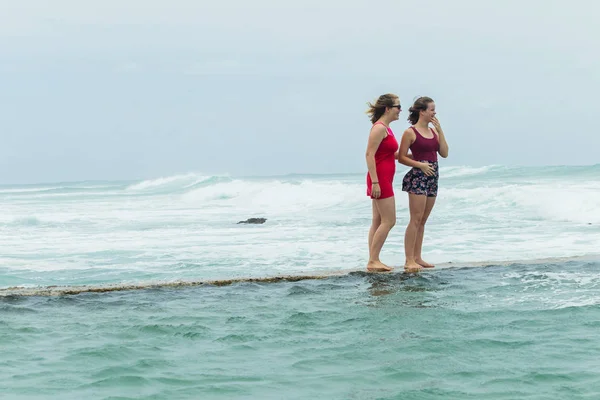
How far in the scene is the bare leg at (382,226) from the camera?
7770mm

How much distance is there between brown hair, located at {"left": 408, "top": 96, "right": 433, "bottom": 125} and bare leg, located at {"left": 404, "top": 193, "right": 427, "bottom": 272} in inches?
29.9

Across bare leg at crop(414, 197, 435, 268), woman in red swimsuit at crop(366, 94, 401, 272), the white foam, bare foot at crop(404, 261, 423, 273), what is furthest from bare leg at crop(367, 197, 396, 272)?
the white foam

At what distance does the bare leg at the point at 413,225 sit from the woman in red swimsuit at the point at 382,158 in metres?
0.24

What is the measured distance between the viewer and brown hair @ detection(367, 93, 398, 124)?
760cm

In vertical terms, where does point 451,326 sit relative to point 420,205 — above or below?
below

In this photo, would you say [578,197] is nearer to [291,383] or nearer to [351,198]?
[351,198]

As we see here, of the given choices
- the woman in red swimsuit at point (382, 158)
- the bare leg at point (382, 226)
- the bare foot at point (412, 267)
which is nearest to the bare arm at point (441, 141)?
the woman in red swimsuit at point (382, 158)

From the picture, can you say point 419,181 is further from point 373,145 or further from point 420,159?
point 373,145

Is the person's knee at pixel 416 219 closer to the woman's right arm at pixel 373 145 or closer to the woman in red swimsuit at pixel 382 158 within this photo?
the woman in red swimsuit at pixel 382 158

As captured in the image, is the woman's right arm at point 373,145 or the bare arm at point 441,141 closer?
the woman's right arm at point 373,145

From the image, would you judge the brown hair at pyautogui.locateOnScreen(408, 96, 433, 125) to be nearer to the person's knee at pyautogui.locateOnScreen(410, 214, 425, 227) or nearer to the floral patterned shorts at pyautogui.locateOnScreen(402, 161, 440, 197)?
the floral patterned shorts at pyautogui.locateOnScreen(402, 161, 440, 197)

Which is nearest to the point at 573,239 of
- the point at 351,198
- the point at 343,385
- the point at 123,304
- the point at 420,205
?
the point at 420,205

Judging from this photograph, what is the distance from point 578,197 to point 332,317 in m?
18.9

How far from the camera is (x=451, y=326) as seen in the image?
5.43 metres
